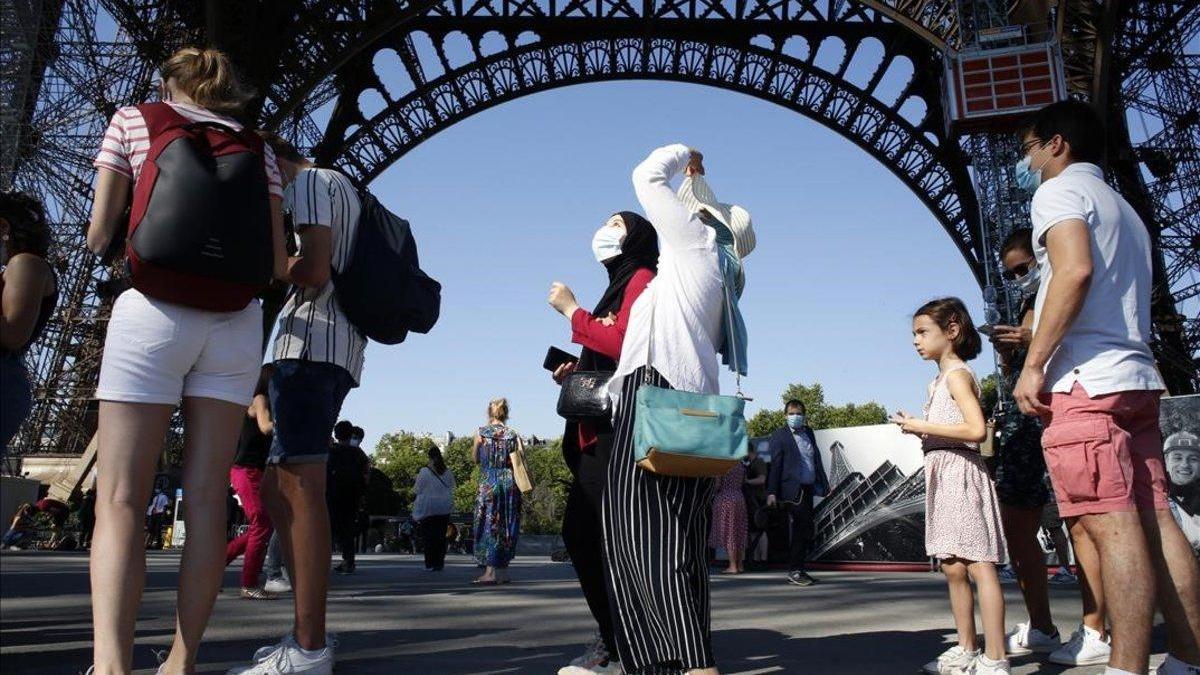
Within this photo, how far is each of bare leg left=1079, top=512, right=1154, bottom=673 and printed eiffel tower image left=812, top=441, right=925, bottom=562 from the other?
9.18m

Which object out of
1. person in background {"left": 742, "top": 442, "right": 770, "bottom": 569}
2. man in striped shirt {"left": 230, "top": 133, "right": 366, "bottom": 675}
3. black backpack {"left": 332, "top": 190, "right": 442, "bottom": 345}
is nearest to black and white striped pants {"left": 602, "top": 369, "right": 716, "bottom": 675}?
black backpack {"left": 332, "top": 190, "right": 442, "bottom": 345}

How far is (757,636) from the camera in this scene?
501cm

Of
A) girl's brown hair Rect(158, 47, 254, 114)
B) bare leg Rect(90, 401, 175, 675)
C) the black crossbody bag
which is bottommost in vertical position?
bare leg Rect(90, 401, 175, 675)

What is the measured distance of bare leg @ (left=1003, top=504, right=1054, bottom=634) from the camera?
4.60 metres

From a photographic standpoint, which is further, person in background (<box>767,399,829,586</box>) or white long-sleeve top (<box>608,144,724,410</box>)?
person in background (<box>767,399,829,586</box>)

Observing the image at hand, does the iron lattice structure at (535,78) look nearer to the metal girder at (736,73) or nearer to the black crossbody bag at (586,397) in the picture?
the metal girder at (736,73)

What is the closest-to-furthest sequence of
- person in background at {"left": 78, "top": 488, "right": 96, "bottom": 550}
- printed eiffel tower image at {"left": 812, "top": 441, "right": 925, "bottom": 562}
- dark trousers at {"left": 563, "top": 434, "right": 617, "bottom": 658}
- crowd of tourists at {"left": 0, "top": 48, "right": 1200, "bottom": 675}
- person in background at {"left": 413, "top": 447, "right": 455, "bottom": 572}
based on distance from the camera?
crowd of tourists at {"left": 0, "top": 48, "right": 1200, "bottom": 675}, dark trousers at {"left": 563, "top": 434, "right": 617, "bottom": 658}, person in background at {"left": 413, "top": 447, "right": 455, "bottom": 572}, printed eiffel tower image at {"left": 812, "top": 441, "right": 925, "bottom": 562}, person in background at {"left": 78, "top": 488, "right": 96, "bottom": 550}

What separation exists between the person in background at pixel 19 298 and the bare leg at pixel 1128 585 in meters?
3.01

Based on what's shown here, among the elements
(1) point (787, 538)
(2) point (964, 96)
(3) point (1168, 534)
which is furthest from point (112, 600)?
(2) point (964, 96)

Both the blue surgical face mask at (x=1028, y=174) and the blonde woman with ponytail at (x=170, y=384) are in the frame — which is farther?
the blue surgical face mask at (x=1028, y=174)

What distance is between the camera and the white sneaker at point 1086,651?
4.18m

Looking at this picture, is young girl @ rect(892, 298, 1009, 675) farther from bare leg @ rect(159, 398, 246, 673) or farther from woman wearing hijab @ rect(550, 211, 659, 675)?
bare leg @ rect(159, 398, 246, 673)

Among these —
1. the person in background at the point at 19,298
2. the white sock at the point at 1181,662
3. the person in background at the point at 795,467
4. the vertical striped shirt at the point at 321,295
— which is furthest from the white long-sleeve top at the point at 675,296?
the person in background at the point at 795,467

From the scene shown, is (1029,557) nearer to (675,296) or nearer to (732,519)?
(675,296)
